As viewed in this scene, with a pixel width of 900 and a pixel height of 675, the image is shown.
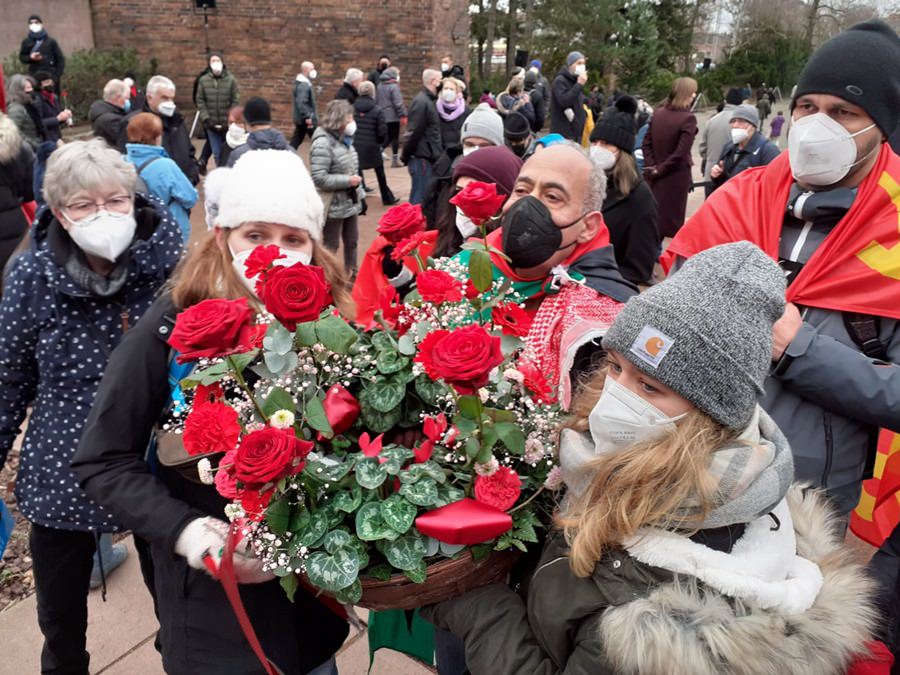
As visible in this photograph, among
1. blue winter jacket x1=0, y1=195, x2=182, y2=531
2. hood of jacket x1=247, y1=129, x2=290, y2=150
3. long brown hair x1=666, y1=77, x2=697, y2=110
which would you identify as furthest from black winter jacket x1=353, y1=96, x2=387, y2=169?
blue winter jacket x1=0, y1=195, x2=182, y2=531

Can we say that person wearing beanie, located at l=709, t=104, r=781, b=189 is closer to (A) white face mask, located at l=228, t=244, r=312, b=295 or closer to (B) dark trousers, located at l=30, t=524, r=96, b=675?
(A) white face mask, located at l=228, t=244, r=312, b=295

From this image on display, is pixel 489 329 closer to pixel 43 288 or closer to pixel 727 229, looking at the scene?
pixel 727 229

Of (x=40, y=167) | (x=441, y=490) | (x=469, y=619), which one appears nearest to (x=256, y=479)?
(x=441, y=490)

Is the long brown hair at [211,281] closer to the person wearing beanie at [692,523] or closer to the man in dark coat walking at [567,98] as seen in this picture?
the person wearing beanie at [692,523]

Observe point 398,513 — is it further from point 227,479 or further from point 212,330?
point 212,330

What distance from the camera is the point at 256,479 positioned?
1247 mm

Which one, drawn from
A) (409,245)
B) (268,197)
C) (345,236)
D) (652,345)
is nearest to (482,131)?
(345,236)

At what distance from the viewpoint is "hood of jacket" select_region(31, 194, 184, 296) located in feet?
7.89

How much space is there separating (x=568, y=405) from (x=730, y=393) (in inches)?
16.0

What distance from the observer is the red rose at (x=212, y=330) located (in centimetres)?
132

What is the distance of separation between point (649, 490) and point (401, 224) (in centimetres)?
82

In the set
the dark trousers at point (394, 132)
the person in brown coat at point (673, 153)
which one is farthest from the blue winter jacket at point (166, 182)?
the dark trousers at point (394, 132)

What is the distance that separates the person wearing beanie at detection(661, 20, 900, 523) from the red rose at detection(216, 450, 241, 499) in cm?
137

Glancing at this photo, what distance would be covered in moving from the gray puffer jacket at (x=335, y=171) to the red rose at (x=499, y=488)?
5915mm
